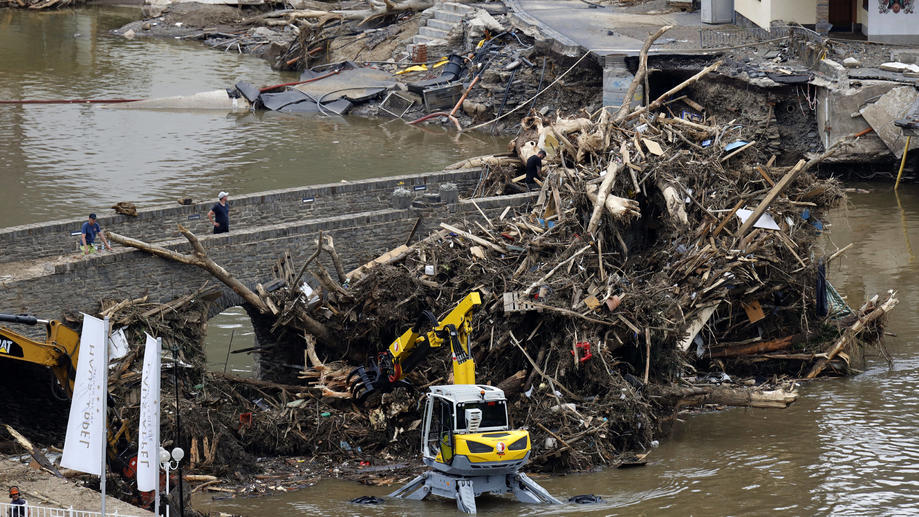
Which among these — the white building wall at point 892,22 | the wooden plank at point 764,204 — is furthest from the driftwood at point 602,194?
the white building wall at point 892,22

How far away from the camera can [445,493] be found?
1752 centimetres

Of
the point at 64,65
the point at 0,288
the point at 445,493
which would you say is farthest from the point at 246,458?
the point at 64,65

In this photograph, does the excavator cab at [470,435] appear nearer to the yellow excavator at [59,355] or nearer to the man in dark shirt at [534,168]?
the yellow excavator at [59,355]

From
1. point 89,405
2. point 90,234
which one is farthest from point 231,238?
point 89,405

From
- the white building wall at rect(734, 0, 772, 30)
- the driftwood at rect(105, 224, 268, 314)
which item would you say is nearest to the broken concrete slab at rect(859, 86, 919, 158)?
the white building wall at rect(734, 0, 772, 30)

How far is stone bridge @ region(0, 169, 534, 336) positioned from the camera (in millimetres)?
20094

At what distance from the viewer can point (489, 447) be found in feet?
55.6

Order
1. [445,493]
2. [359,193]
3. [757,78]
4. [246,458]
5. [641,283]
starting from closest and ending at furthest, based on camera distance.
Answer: [445,493], [246,458], [641,283], [359,193], [757,78]

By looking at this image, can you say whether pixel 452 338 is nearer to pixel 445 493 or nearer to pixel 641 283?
pixel 445 493

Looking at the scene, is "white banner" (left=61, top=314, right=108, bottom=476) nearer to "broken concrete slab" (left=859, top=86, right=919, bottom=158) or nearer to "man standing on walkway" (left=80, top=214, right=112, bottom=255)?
"man standing on walkway" (left=80, top=214, right=112, bottom=255)

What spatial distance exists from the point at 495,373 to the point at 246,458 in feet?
13.7

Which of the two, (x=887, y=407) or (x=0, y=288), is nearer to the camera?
(x=0, y=288)

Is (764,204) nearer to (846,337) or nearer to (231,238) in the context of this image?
(846,337)

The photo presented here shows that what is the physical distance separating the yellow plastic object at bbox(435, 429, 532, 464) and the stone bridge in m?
6.15
